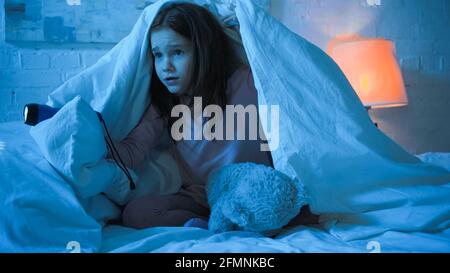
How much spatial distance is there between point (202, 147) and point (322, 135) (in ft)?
1.09

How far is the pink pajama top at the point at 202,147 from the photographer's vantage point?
2.92ft

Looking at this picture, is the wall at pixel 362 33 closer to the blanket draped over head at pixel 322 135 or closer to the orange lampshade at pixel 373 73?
the orange lampshade at pixel 373 73

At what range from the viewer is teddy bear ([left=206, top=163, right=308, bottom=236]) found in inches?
23.8

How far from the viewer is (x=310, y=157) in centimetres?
68

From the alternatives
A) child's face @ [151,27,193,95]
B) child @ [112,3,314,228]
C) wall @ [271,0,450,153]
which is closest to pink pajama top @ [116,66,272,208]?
child @ [112,3,314,228]

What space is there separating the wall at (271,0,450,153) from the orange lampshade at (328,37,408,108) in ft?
0.94

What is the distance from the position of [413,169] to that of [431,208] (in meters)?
0.09

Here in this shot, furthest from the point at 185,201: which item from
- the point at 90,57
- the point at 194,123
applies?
the point at 90,57

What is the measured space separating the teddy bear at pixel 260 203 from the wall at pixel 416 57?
1458mm

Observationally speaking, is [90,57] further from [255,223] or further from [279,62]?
[255,223]

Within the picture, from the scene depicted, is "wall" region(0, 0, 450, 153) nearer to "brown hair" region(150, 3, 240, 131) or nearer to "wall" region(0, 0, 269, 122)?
"wall" region(0, 0, 269, 122)

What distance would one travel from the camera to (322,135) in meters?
0.71

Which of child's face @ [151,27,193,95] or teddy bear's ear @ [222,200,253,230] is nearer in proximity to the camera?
teddy bear's ear @ [222,200,253,230]

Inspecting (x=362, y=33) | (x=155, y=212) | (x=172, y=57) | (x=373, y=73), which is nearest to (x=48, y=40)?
(x=172, y=57)
